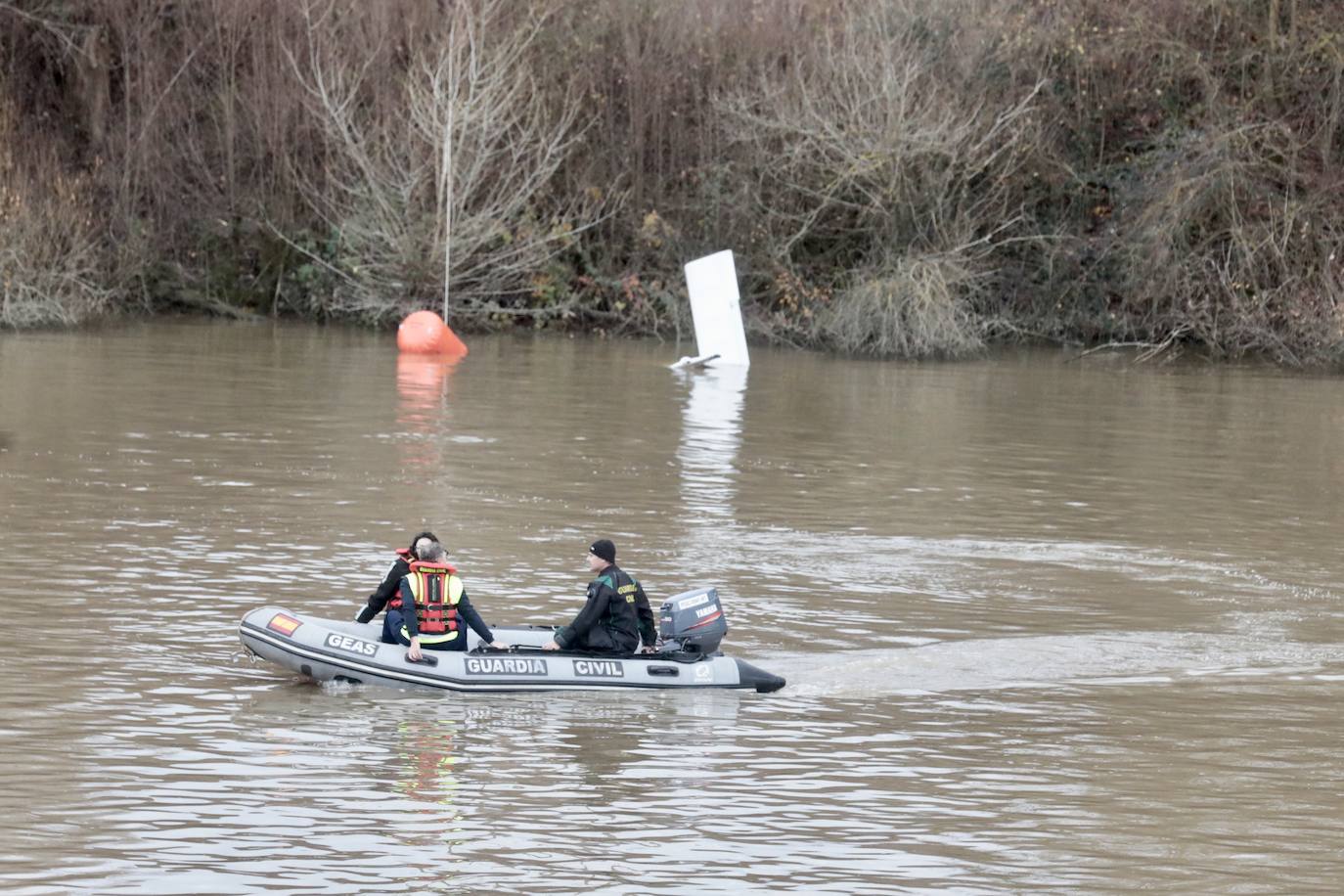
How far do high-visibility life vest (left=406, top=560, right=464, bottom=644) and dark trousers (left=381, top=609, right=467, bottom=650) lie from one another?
1.7 inches

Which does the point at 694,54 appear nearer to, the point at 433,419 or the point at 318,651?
the point at 433,419

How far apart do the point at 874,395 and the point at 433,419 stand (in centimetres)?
777

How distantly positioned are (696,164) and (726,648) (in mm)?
28710

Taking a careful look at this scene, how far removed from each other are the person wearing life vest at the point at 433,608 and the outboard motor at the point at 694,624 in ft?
3.56

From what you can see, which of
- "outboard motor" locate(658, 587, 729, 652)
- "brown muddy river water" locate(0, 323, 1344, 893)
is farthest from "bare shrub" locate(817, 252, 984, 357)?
"outboard motor" locate(658, 587, 729, 652)

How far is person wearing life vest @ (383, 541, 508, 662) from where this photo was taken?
477 inches

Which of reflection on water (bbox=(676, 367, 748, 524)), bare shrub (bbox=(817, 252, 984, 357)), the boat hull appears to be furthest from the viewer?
bare shrub (bbox=(817, 252, 984, 357))

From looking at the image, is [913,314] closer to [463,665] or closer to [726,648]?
[726,648]

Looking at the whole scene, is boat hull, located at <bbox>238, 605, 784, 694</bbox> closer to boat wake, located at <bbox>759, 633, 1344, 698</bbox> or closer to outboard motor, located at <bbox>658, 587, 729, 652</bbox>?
outboard motor, located at <bbox>658, 587, 729, 652</bbox>

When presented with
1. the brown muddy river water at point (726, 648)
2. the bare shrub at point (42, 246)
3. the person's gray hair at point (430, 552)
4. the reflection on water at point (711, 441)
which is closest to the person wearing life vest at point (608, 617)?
the brown muddy river water at point (726, 648)

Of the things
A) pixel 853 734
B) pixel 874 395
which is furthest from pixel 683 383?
pixel 853 734

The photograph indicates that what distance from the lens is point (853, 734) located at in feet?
36.6

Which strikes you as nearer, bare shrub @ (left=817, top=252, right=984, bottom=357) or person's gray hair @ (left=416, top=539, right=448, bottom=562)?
person's gray hair @ (left=416, top=539, right=448, bottom=562)

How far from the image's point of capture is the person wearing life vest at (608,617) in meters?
12.2
